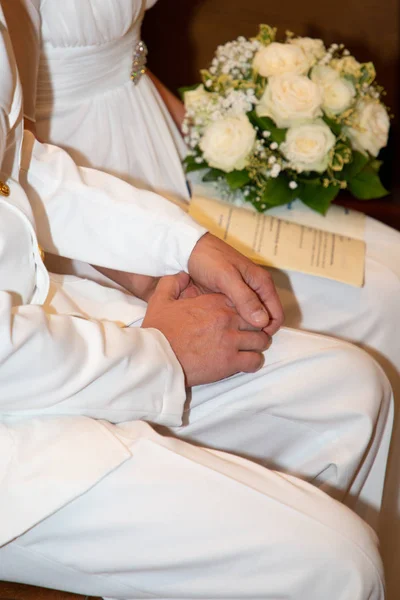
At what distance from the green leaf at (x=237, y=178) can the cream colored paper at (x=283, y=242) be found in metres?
0.05

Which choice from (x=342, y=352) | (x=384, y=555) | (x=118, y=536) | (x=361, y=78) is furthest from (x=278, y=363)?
(x=361, y=78)

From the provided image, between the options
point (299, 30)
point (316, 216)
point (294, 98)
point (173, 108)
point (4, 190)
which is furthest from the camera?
point (299, 30)

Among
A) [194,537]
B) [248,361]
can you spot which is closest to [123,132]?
[248,361]

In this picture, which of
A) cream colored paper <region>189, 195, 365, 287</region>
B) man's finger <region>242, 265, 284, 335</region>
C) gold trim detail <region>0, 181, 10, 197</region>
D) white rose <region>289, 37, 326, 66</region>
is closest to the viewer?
gold trim detail <region>0, 181, 10, 197</region>

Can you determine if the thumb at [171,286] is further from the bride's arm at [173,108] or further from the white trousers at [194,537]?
the bride's arm at [173,108]

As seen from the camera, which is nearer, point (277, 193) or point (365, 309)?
point (365, 309)

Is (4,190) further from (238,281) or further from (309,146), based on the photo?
(309,146)

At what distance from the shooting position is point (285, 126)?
151cm

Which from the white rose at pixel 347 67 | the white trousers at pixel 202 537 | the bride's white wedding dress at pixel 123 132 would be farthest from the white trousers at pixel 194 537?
the white rose at pixel 347 67

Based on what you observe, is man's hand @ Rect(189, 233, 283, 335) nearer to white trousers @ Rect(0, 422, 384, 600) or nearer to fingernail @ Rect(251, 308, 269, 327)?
fingernail @ Rect(251, 308, 269, 327)

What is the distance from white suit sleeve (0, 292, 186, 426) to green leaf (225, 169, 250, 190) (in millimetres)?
584

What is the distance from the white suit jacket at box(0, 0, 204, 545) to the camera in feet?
2.81

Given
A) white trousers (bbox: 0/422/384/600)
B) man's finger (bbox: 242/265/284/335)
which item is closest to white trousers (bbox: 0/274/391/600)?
white trousers (bbox: 0/422/384/600)

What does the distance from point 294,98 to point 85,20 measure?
408mm
